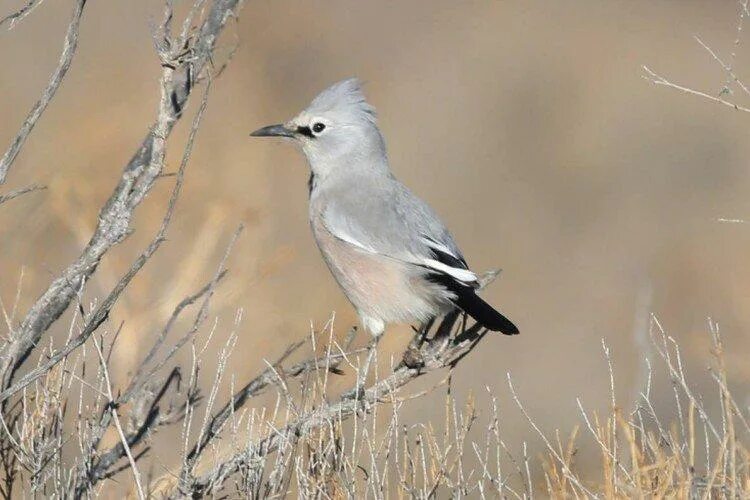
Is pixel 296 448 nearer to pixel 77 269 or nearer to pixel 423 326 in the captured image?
pixel 77 269

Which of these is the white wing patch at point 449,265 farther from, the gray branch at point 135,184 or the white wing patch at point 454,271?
the gray branch at point 135,184

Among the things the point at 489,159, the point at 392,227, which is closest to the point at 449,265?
the point at 392,227

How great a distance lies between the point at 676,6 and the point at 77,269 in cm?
1141

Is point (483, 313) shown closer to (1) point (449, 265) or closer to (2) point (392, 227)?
(1) point (449, 265)

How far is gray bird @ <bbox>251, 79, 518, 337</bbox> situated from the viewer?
5066 mm

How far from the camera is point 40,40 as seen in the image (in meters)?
12.4

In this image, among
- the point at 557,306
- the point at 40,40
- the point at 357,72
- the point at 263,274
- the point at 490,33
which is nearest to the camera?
the point at 263,274

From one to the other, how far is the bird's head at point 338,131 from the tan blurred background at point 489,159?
1519 millimetres

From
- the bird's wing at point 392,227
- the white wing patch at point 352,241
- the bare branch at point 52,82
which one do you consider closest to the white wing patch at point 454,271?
the bird's wing at point 392,227

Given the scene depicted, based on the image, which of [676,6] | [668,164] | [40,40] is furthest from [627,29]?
[40,40]

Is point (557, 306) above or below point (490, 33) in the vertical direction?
below

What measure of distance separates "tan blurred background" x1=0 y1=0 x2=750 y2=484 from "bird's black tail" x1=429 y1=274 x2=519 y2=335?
2.17m

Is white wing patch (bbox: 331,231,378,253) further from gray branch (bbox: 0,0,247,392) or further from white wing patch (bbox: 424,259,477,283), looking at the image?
gray branch (bbox: 0,0,247,392)

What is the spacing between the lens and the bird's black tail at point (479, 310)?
15.0 feet
